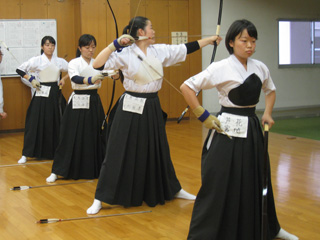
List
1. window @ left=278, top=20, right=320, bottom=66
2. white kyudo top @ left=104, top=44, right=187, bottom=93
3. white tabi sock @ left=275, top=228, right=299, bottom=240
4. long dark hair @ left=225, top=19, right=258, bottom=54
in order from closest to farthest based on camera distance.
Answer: long dark hair @ left=225, top=19, right=258, bottom=54 < white tabi sock @ left=275, top=228, right=299, bottom=240 < white kyudo top @ left=104, top=44, right=187, bottom=93 < window @ left=278, top=20, right=320, bottom=66

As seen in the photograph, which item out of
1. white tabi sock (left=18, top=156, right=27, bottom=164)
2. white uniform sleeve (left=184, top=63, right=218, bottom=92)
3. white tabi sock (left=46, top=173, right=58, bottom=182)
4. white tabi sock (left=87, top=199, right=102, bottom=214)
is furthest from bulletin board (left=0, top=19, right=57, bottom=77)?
white uniform sleeve (left=184, top=63, right=218, bottom=92)

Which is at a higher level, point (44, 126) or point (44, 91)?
point (44, 91)

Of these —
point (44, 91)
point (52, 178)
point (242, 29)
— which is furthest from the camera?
point (44, 91)

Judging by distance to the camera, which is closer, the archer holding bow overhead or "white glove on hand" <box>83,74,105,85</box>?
the archer holding bow overhead

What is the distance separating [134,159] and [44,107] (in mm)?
2080

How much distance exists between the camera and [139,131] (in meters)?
3.19

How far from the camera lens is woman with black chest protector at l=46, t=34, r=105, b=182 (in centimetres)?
405

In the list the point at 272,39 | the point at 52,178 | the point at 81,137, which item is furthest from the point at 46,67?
the point at 272,39

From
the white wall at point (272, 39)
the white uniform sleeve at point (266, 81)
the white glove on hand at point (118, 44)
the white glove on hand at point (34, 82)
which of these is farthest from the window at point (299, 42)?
the white uniform sleeve at point (266, 81)

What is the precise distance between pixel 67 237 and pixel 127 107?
3.05 ft

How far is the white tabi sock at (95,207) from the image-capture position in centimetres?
309

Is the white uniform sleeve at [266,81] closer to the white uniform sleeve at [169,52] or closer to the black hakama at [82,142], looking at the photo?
the white uniform sleeve at [169,52]

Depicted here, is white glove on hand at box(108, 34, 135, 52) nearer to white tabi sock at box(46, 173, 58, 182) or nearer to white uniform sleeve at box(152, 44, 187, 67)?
white uniform sleeve at box(152, 44, 187, 67)

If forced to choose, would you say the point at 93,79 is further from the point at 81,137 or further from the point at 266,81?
the point at 266,81
